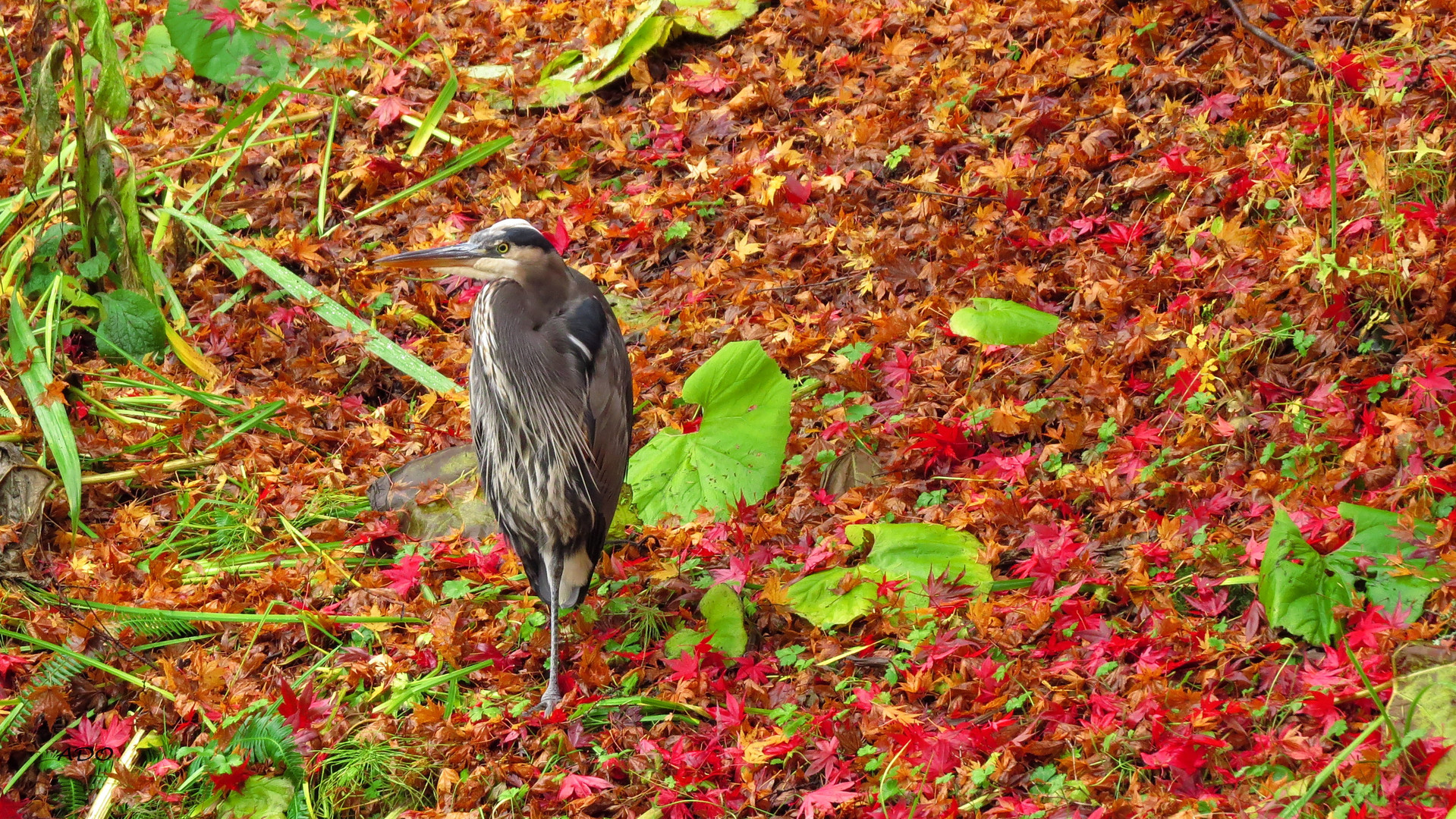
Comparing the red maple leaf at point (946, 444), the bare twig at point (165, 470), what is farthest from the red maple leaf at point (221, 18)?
the red maple leaf at point (946, 444)

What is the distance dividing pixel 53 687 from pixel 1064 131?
4.20m

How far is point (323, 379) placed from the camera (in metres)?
4.98

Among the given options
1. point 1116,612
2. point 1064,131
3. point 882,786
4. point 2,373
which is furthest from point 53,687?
point 1064,131

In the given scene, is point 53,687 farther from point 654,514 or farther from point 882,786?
point 882,786

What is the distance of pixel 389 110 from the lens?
6039 mm

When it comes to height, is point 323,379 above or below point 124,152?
below

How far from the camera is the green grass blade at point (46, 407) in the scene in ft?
13.1

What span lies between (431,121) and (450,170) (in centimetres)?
38

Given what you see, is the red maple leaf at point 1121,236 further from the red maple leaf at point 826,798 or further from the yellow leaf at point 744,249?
the red maple leaf at point 826,798

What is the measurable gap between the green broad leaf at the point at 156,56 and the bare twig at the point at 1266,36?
17.9 feet

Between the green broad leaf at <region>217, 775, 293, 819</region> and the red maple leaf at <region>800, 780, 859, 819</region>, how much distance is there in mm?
1403

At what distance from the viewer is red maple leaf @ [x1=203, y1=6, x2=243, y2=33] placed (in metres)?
6.04

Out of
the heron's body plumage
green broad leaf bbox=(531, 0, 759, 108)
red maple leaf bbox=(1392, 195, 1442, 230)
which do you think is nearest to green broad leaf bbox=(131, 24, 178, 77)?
green broad leaf bbox=(531, 0, 759, 108)

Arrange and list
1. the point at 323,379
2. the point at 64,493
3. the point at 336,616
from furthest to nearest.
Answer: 1. the point at 323,379
2. the point at 64,493
3. the point at 336,616
